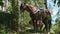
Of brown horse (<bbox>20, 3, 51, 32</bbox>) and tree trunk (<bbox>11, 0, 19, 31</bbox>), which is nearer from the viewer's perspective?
brown horse (<bbox>20, 3, 51, 32</bbox>)

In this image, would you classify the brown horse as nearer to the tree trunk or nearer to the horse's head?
the horse's head

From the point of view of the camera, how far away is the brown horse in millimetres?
6121

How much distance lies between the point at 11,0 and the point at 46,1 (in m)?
1.08

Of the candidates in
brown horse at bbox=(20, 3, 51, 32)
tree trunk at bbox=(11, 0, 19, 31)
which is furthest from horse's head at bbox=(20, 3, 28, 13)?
tree trunk at bbox=(11, 0, 19, 31)

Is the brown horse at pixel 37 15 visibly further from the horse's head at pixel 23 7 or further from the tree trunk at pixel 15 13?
the tree trunk at pixel 15 13

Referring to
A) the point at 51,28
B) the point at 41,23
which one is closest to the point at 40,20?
the point at 41,23

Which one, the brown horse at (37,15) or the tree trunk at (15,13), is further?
the tree trunk at (15,13)

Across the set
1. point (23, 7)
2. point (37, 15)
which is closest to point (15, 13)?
point (23, 7)

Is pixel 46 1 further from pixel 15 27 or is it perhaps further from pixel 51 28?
pixel 15 27

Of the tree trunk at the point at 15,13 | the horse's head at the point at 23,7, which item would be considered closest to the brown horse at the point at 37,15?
the horse's head at the point at 23,7

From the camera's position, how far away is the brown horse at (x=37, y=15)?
612cm

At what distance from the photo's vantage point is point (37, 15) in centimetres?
615

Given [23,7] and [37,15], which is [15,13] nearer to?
[23,7]

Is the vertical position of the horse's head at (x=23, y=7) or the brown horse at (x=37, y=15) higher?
the horse's head at (x=23, y=7)
